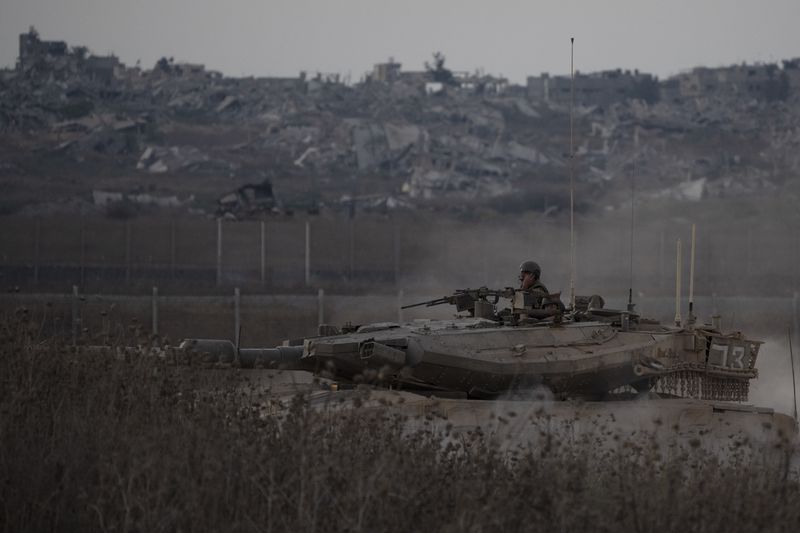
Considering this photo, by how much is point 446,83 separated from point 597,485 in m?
92.9

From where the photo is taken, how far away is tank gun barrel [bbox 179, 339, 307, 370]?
675 inches

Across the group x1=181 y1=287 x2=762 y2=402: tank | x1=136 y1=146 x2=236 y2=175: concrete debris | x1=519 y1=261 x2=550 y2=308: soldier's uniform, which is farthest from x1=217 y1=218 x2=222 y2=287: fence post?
x1=136 y1=146 x2=236 y2=175: concrete debris

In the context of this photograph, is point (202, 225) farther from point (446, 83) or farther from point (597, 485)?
point (446, 83)

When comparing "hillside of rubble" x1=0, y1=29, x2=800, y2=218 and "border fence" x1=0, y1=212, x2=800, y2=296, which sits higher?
"hillside of rubble" x1=0, y1=29, x2=800, y2=218

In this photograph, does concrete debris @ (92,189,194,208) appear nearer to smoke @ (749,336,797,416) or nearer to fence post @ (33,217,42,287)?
fence post @ (33,217,42,287)

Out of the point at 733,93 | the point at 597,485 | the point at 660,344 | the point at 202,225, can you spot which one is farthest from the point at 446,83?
the point at 597,485

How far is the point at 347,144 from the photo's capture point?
78.3m

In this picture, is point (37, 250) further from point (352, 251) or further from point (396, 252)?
point (396, 252)

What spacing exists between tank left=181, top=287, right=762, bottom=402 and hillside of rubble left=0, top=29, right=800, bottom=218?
1300 inches

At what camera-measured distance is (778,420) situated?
59.5ft

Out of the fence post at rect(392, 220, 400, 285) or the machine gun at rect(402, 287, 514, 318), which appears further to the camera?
the fence post at rect(392, 220, 400, 285)

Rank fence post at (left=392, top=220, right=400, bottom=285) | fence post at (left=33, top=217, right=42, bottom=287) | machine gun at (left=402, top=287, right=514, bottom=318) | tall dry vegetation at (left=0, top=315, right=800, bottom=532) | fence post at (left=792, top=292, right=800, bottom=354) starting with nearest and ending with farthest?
tall dry vegetation at (left=0, top=315, right=800, bottom=532), machine gun at (left=402, top=287, right=514, bottom=318), fence post at (left=792, top=292, right=800, bottom=354), fence post at (left=33, top=217, right=42, bottom=287), fence post at (left=392, top=220, right=400, bottom=285)

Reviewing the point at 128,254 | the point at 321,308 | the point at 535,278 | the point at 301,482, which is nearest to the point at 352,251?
the point at 128,254

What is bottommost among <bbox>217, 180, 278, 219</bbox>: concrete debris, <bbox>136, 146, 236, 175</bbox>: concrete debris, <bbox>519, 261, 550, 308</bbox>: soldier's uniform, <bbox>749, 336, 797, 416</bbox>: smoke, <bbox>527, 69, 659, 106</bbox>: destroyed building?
<bbox>749, 336, 797, 416</bbox>: smoke
